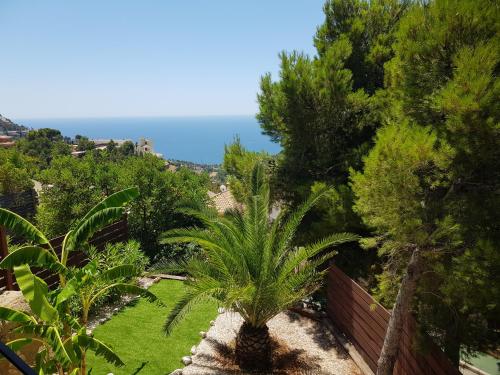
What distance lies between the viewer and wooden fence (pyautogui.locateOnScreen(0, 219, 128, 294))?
6.97 m

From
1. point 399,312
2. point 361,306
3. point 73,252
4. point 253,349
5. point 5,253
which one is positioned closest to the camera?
point 399,312

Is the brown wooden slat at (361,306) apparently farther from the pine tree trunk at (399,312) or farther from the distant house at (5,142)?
the distant house at (5,142)

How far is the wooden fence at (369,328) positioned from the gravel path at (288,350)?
49 centimetres

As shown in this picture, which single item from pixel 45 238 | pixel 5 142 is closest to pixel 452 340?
pixel 45 238

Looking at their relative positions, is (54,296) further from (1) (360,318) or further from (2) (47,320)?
(1) (360,318)

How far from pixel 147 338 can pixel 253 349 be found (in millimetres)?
2382

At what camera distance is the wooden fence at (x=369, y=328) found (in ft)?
17.2

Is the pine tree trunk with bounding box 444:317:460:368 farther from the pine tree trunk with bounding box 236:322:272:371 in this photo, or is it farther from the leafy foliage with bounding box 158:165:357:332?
the pine tree trunk with bounding box 236:322:272:371

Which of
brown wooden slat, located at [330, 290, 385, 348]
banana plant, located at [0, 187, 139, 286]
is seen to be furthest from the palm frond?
brown wooden slat, located at [330, 290, 385, 348]

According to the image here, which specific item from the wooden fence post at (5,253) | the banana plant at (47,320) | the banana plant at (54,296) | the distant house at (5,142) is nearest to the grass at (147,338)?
the banana plant at (54,296)

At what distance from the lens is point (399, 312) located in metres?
5.64

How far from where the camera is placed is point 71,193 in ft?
41.1

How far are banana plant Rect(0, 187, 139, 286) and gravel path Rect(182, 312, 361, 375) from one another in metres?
3.26

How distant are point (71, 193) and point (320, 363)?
10.1 metres
